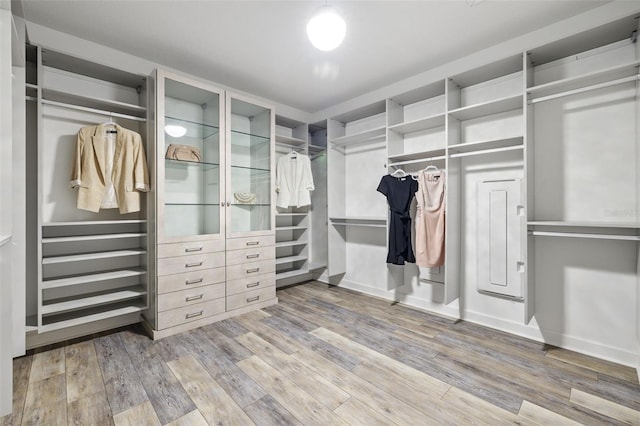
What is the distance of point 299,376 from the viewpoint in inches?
78.5

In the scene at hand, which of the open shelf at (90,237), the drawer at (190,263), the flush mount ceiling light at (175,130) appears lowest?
the drawer at (190,263)

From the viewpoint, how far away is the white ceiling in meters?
2.12

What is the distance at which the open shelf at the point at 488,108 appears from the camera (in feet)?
8.22

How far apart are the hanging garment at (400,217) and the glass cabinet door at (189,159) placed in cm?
184

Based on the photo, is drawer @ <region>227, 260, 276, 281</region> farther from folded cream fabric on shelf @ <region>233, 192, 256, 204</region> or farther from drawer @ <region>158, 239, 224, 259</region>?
folded cream fabric on shelf @ <region>233, 192, 256, 204</region>

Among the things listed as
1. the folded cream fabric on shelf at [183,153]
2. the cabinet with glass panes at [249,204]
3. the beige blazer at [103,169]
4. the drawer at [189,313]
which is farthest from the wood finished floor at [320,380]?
the folded cream fabric on shelf at [183,153]

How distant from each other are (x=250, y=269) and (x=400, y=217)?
1772 mm

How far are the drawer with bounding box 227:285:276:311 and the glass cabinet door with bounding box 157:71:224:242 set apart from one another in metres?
0.73

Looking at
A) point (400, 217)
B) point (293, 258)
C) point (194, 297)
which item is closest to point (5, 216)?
point (194, 297)

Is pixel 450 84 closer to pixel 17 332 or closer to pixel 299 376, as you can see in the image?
pixel 299 376

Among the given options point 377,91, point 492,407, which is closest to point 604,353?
point 492,407

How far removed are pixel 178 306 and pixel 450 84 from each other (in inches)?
133

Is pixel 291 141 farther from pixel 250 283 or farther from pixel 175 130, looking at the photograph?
pixel 250 283

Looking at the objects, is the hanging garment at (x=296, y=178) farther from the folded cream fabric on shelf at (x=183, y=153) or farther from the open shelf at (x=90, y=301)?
the open shelf at (x=90, y=301)
